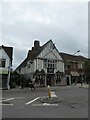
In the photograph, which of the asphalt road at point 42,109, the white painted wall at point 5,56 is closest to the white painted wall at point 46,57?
the white painted wall at point 5,56

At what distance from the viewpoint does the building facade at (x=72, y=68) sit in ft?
187

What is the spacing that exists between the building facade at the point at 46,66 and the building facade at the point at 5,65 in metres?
7.84

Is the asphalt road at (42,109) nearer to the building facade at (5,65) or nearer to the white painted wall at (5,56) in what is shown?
the building facade at (5,65)

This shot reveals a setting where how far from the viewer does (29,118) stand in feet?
35.6

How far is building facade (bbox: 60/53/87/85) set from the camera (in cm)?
5694

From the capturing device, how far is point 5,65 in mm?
41375

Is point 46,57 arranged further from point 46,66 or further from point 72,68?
point 72,68

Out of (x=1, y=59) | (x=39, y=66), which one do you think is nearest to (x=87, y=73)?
(x=39, y=66)

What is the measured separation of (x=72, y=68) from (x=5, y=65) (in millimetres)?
21860

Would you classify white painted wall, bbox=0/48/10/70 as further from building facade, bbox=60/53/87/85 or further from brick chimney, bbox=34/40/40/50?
building facade, bbox=60/53/87/85

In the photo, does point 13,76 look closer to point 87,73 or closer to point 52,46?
point 52,46

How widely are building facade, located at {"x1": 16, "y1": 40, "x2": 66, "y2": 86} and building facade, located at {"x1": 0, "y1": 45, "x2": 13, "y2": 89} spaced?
7.84m

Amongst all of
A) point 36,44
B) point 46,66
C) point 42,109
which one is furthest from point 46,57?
point 42,109

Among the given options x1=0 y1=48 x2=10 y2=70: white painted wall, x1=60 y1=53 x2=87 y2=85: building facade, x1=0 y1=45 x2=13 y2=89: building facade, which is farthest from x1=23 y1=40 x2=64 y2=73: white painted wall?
x1=0 y1=48 x2=10 y2=70: white painted wall
